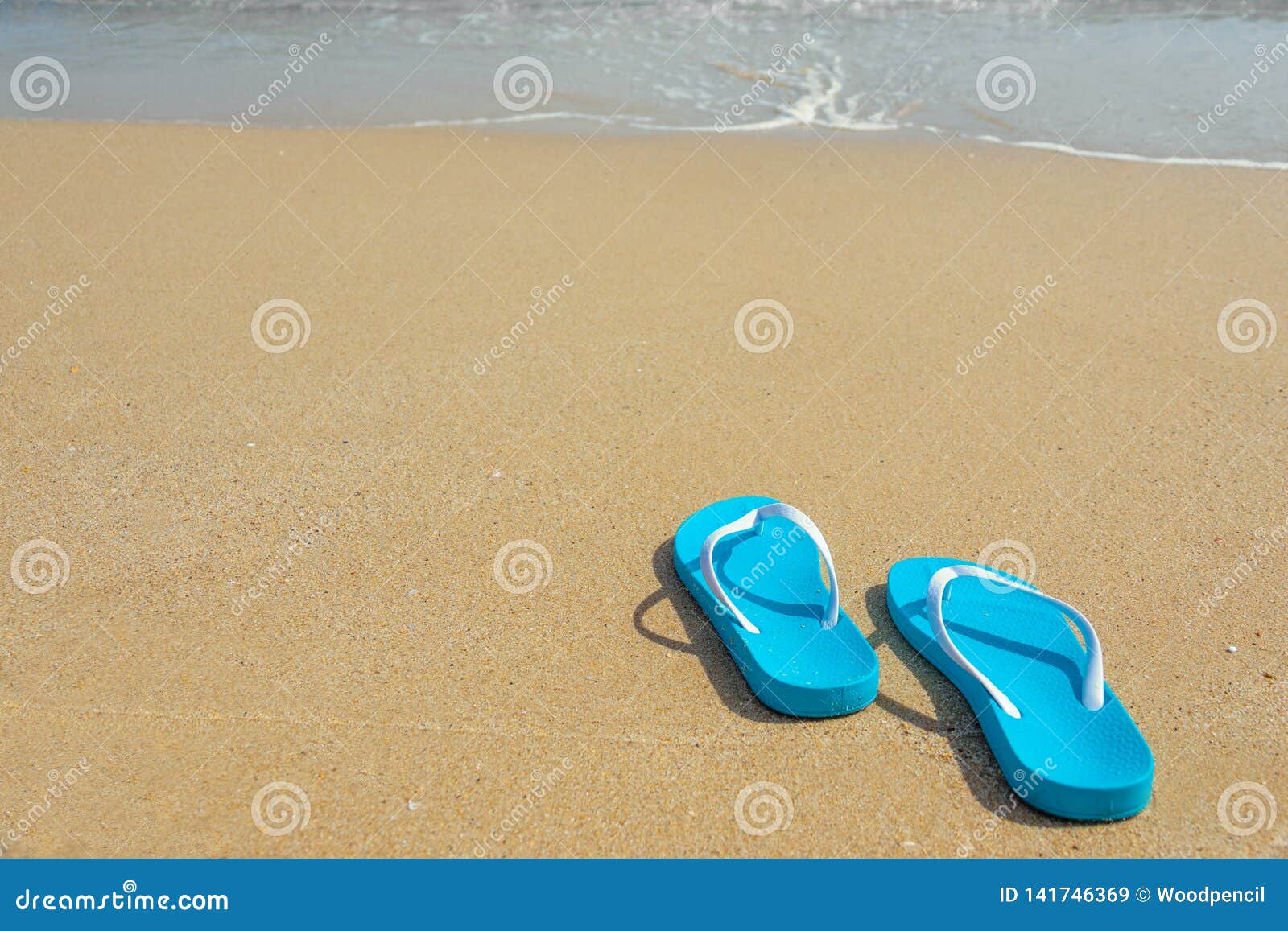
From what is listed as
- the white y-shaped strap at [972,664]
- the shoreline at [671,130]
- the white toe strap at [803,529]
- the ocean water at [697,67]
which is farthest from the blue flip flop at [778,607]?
the ocean water at [697,67]

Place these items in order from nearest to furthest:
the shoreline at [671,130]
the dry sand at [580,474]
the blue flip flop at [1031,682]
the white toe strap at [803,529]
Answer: the blue flip flop at [1031,682], the dry sand at [580,474], the white toe strap at [803,529], the shoreline at [671,130]

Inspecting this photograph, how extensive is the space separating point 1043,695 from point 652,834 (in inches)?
42.4

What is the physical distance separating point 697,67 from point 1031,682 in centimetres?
656

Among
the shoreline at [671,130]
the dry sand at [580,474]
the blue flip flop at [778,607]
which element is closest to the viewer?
the dry sand at [580,474]

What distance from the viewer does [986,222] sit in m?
5.37

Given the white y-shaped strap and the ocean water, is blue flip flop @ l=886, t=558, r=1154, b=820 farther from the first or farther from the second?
the ocean water

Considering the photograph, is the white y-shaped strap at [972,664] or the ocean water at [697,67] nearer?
the white y-shaped strap at [972,664]

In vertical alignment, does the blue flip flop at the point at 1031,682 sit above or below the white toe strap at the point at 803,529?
below

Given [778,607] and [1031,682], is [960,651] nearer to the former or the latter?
[1031,682]

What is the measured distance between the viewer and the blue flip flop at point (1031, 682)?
2328 mm

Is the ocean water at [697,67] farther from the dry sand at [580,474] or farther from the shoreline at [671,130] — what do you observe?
the dry sand at [580,474]

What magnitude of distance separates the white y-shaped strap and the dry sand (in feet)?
0.41

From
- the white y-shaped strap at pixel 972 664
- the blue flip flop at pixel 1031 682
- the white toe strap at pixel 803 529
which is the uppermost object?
the white toe strap at pixel 803 529

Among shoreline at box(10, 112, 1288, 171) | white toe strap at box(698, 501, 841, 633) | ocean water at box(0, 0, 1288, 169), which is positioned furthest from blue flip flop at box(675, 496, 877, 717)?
ocean water at box(0, 0, 1288, 169)
